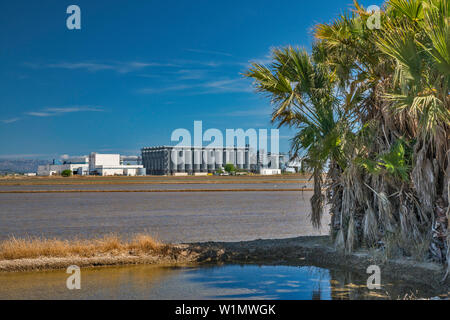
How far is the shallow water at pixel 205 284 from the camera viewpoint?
10.2 metres

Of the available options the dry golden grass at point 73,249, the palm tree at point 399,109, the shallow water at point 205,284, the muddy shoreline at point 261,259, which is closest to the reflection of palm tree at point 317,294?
the shallow water at point 205,284

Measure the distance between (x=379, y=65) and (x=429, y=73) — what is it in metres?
2.58

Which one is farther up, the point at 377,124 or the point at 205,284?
the point at 377,124

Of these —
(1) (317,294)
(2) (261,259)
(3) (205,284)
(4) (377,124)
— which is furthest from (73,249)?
(4) (377,124)

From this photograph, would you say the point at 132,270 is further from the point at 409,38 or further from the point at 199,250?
the point at 409,38

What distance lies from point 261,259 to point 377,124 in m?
5.20

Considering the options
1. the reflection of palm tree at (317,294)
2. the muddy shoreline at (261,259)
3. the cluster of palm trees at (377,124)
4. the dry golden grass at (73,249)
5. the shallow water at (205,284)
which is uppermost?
the cluster of palm trees at (377,124)

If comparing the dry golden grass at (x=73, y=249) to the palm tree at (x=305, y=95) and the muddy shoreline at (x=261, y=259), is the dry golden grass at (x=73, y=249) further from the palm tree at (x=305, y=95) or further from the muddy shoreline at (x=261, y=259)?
the palm tree at (x=305, y=95)

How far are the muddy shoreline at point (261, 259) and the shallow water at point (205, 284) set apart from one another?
1.42 ft

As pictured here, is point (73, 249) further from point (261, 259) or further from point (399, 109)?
point (399, 109)

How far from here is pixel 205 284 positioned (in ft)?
36.6

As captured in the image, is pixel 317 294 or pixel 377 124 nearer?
pixel 317 294

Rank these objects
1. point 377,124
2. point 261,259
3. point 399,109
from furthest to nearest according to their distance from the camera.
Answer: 1. point 261,259
2. point 377,124
3. point 399,109

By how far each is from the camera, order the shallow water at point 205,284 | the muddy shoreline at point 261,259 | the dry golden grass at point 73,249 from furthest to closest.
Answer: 1. the dry golden grass at point 73,249
2. the muddy shoreline at point 261,259
3. the shallow water at point 205,284
